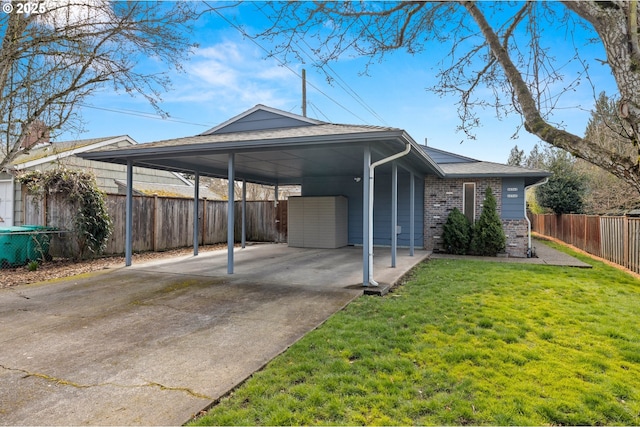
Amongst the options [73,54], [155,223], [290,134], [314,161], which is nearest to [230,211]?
[290,134]

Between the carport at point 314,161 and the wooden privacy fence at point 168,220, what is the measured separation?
1.21 m

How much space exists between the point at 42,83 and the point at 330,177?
8.84 metres

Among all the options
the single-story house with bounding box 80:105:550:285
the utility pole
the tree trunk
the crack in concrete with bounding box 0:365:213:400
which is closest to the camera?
the tree trunk

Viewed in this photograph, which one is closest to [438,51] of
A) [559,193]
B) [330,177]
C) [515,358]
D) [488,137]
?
[488,137]

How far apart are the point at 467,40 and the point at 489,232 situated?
7049 mm

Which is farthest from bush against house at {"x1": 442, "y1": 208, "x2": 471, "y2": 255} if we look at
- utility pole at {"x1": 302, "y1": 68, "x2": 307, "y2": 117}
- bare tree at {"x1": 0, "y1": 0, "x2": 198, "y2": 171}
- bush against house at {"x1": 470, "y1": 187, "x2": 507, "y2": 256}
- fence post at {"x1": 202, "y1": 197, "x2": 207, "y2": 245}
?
bare tree at {"x1": 0, "y1": 0, "x2": 198, "y2": 171}

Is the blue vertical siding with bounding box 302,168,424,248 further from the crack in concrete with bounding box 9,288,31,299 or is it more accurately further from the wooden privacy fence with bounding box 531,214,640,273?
the crack in concrete with bounding box 9,288,31,299

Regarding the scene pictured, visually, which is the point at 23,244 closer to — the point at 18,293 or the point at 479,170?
the point at 18,293

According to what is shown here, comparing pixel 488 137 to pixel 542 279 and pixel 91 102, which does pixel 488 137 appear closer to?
pixel 542 279

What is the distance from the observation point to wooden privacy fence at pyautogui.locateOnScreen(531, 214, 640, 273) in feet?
27.7

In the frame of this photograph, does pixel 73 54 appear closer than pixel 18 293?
No

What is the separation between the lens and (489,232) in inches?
424

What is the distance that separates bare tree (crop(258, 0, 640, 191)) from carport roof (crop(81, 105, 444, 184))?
46.9 inches

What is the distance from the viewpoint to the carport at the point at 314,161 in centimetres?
604
